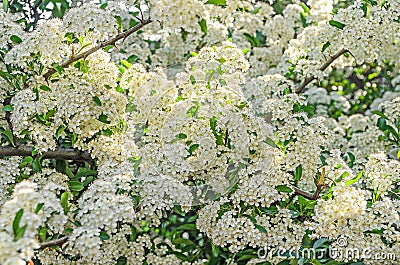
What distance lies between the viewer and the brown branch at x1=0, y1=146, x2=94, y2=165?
3.01m

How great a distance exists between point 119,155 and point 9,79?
2.16 ft

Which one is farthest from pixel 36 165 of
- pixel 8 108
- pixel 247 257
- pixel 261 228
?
pixel 247 257

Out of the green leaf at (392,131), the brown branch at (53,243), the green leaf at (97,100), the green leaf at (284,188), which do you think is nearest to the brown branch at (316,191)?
the green leaf at (284,188)

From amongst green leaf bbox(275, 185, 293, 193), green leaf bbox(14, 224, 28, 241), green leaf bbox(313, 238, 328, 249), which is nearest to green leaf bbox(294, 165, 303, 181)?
green leaf bbox(275, 185, 293, 193)

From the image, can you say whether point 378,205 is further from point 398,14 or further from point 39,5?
point 39,5

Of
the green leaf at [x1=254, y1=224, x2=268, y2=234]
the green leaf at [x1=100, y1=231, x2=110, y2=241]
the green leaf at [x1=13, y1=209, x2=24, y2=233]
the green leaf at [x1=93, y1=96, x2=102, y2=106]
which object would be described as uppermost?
the green leaf at [x1=13, y1=209, x2=24, y2=233]

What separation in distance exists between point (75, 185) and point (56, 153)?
0.28 metres

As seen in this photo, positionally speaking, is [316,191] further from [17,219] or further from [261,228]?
[17,219]

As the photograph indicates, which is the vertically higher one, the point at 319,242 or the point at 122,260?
the point at 319,242

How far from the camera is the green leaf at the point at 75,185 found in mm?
2873

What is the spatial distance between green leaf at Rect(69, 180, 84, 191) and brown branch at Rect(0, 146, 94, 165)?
197 mm

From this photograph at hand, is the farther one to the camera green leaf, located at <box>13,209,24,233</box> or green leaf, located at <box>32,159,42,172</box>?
green leaf, located at <box>32,159,42,172</box>

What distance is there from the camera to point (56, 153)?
10.2ft

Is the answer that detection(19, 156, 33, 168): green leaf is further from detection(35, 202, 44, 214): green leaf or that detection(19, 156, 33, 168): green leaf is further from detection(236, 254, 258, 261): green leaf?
detection(236, 254, 258, 261): green leaf
